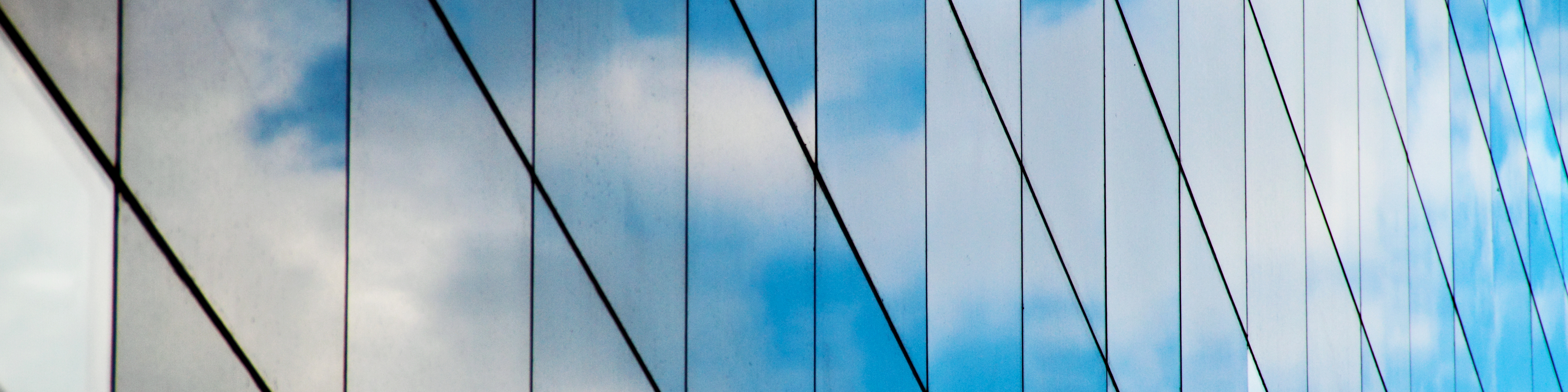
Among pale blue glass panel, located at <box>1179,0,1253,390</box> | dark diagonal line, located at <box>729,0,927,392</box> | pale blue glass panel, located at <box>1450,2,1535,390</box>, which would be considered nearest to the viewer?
dark diagonal line, located at <box>729,0,927,392</box>

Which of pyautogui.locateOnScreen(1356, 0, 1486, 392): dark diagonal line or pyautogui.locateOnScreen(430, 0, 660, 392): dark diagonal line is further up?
pyautogui.locateOnScreen(1356, 0, 1486, 392): dark diagonal line

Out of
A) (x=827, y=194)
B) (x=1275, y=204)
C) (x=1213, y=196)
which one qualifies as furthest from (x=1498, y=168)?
(x=827, y=194)

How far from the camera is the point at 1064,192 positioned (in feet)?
35.8

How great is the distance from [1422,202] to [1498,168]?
3279mm

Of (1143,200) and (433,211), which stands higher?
(1143,200)

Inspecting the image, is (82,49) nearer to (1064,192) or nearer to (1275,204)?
(1064,192)

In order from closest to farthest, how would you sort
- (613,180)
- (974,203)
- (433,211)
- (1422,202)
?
(433,211), (613,180), (974,203), (1422,202)

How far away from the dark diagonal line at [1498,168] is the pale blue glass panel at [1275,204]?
17.0 ft

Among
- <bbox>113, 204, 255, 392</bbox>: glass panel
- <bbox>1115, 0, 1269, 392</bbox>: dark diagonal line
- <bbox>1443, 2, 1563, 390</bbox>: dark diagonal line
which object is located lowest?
<bbox>113, 204, 255, 392</bbox>: glass panel

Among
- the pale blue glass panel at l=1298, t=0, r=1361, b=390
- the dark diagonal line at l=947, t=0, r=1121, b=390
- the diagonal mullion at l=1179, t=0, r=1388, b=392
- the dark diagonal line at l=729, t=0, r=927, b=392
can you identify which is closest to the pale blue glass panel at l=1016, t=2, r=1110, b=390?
the dark diagonal line at l=947, t=0, r=1121, b=390

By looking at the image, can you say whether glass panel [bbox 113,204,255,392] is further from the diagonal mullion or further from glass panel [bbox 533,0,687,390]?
the diagonal mullion

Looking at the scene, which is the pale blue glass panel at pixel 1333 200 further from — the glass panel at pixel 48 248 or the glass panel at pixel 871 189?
the glass panel at pixel 48 248

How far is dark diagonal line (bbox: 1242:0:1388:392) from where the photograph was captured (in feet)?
43.1

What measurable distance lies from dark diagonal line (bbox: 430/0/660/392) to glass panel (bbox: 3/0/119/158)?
1847 millimetres
